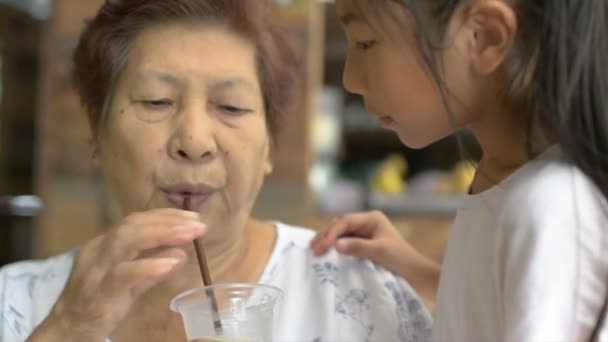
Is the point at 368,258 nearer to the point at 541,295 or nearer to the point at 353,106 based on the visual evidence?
the point at 541,295

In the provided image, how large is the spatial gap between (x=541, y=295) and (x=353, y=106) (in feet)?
9.70

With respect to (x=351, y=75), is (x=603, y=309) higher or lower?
lower

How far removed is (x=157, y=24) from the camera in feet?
4.05

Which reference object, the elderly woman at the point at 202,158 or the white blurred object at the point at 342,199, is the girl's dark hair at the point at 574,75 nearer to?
the elderly woman at the point at 202,158

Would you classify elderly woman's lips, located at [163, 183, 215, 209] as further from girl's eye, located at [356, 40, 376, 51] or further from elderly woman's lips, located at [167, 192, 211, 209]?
girl's eye, located at [356, 40, 376, 51]

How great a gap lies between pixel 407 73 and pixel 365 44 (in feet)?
0.21

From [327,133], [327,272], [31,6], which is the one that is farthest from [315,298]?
[31,6]

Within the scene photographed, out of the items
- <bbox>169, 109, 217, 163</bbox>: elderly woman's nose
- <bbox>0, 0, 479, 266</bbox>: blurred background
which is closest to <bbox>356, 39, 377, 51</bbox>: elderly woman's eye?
<bbox>169, 109, 217, 163</bbox>: elderly woman's nose

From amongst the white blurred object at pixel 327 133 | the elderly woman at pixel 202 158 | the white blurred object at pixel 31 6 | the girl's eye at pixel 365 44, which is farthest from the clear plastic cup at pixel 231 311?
the white blurred object at pixel 31 6

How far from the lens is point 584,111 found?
0.80 metres

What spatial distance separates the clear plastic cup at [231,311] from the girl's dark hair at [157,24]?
1.45 feet

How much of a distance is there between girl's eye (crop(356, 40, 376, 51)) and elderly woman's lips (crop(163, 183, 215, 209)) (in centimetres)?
36

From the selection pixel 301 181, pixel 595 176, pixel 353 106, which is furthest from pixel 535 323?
pixel 353 106

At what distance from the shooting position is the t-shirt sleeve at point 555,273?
76 centimetres
